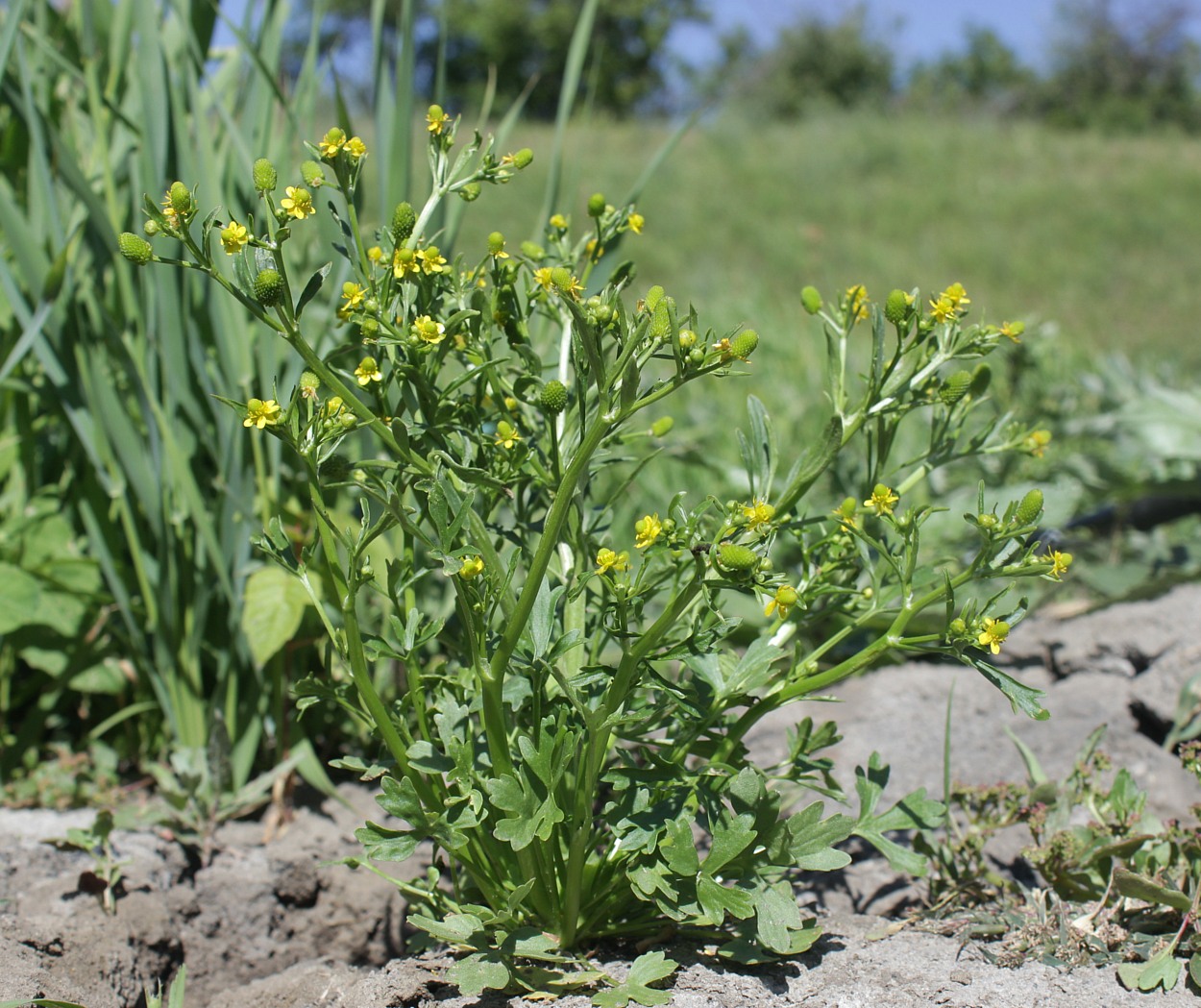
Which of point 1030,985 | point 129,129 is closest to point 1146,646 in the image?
point 1030,985

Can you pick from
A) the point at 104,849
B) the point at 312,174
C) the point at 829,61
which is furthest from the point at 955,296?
the point at 829,61

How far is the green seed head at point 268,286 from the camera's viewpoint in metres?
0.86

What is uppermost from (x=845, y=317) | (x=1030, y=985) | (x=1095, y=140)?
(x=1095, y=140)

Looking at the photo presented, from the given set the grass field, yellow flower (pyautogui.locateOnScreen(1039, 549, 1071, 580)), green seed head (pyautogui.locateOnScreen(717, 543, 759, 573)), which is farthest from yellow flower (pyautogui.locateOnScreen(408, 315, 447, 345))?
the grass field

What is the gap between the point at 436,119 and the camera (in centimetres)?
101

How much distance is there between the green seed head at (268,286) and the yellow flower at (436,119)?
23 cm

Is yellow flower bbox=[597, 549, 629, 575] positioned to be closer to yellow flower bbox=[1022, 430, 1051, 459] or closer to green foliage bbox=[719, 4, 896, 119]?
yellow flower bbox=[1022, 430, 1051, 459]

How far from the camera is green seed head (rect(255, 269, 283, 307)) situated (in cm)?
86

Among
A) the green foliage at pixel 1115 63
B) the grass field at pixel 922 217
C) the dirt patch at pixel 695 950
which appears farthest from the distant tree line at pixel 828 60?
the dirt patch at pixel 695 950

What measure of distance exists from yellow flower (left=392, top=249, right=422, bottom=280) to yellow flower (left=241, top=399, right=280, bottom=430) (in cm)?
17

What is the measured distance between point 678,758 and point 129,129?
134cm

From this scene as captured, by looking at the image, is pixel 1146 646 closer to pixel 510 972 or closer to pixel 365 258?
pixel 510 972

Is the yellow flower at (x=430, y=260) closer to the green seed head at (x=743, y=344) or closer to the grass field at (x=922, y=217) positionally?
the green seed head at (x=743, y=344)

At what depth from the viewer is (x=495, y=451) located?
1062mm
